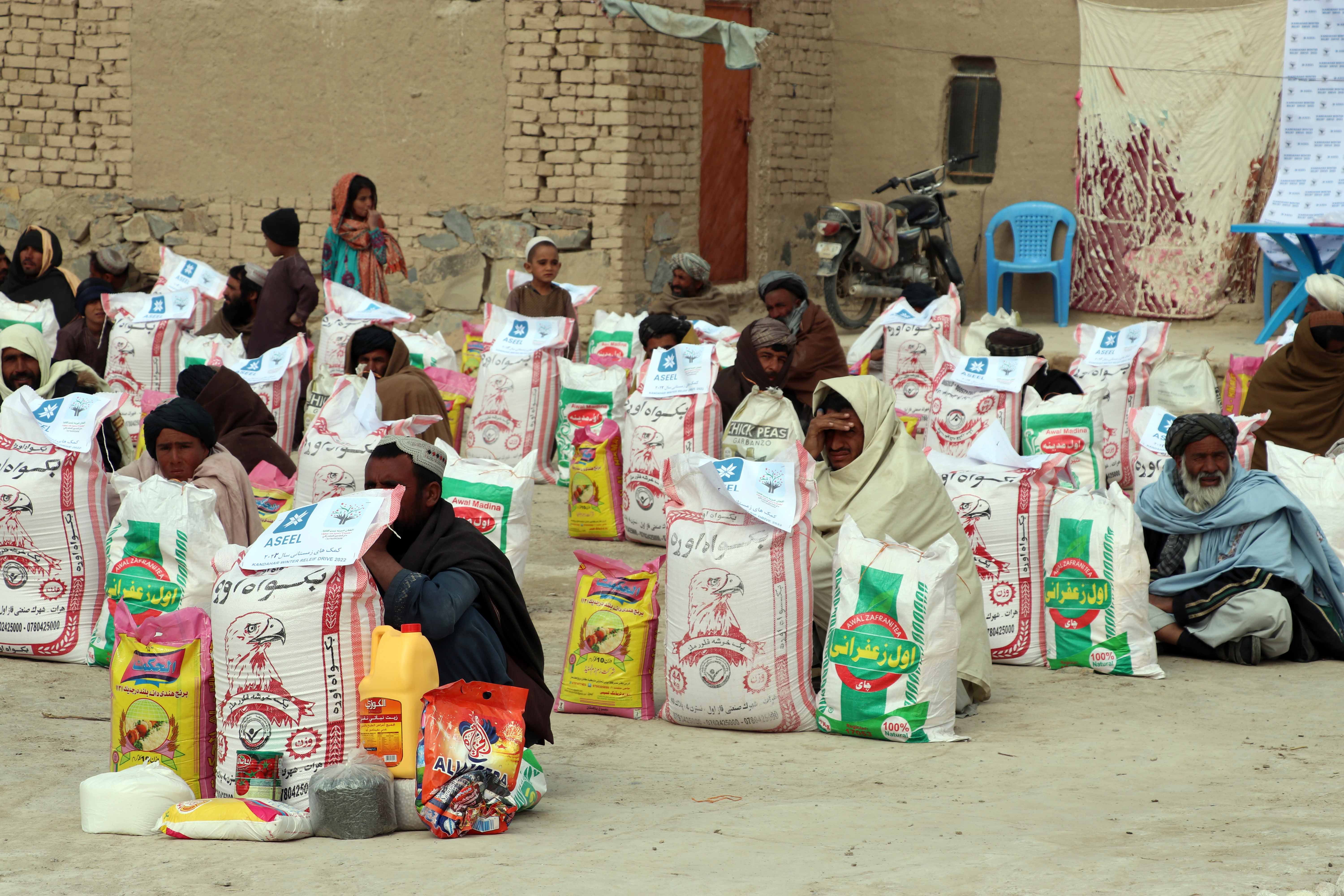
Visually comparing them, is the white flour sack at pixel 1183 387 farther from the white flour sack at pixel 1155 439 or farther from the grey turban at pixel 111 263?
the grey turban at pixel 111 263

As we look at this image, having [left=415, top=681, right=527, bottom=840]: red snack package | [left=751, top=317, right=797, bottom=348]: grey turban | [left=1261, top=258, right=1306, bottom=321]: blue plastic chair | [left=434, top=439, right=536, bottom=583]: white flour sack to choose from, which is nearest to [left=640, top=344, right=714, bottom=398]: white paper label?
[left=751, top=317, right=797, bottom=348]: grey turban

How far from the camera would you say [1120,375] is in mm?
7090

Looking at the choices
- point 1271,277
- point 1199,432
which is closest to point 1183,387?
point 1199,432

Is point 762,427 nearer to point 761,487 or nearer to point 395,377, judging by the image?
point 395,377

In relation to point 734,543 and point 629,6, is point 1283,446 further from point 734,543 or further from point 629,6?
point 629,6

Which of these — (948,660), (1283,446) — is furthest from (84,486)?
(1283,446)

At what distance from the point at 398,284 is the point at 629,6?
2782 mm

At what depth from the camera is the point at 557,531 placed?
22.2 feet

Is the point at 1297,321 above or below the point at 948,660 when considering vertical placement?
above

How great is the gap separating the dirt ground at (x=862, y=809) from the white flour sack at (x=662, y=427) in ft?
5.20

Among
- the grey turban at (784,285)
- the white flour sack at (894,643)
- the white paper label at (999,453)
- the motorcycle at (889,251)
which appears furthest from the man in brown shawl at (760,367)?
the motorcycle at (889,251)

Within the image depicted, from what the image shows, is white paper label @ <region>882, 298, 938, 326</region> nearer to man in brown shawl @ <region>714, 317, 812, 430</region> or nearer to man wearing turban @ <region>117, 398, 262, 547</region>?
man in brown shawl @ <region>714, 317, 812, 430</region>

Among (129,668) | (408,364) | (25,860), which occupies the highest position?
(408,364)

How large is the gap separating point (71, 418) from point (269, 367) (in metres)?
2.07
